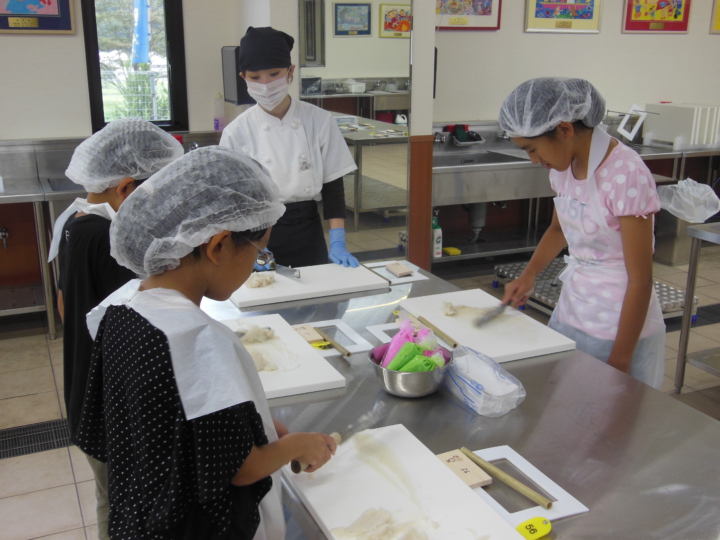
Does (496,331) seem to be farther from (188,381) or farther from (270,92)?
(270,92)

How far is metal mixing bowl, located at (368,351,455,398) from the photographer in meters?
1.37

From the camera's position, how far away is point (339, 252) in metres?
2.39

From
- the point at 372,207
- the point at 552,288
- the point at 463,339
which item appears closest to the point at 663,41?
the point at 552,288

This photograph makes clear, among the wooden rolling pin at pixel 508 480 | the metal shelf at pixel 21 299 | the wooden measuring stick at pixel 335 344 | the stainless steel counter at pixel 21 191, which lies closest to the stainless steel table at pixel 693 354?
the wooden measuring stick at pixel 335 344

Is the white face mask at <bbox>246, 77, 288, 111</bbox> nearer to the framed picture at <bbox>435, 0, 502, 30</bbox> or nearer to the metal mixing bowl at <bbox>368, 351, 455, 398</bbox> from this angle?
the metal mixing bowl at <bbox>368, 351, 455, 398</bbox>

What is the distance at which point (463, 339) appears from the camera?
1.67 metres

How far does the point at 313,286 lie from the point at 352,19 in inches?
89.1

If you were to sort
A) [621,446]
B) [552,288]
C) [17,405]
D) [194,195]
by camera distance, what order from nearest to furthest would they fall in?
1. [194,195]
2. [621,446]
3. [17,405]
4. [552,288]

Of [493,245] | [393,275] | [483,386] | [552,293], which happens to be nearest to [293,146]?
[393,275]

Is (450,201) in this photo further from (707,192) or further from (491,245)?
(707,192)

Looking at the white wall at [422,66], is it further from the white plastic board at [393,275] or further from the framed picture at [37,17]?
the framed picture at [37,17]

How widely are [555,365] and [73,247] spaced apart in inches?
46.4

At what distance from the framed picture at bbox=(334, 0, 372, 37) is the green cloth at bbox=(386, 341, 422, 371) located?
9.11 ft

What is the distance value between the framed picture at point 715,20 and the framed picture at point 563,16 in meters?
1.22
